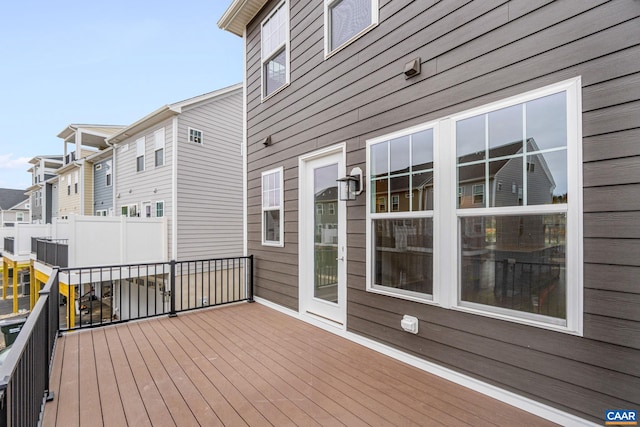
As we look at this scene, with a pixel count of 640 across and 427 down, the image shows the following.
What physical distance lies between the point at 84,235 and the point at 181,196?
2518mm

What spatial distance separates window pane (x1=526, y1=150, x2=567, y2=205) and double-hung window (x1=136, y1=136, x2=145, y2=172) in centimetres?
1113

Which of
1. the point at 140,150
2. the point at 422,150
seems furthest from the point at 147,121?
the point at 422,150

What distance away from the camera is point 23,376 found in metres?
1.43

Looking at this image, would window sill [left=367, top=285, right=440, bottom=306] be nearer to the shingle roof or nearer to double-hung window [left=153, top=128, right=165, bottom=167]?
double-hung window [left=153, top=128, right=165, bottom=167]

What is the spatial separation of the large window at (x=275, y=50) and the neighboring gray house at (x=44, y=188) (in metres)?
19.1

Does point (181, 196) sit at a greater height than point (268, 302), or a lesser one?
greater

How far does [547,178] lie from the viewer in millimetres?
1895

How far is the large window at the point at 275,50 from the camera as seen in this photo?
4347 millimetres

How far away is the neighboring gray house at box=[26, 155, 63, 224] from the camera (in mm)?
18047

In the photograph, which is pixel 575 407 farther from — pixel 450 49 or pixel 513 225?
pixel 450 49

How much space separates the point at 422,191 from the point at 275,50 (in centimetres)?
349

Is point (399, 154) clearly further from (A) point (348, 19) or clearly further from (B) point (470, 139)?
(A) point (348, 19)

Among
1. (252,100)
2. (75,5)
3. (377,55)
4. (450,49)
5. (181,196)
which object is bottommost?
(181,196)

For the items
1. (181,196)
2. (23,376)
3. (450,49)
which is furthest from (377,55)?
(181,196)
